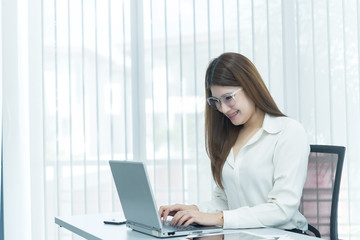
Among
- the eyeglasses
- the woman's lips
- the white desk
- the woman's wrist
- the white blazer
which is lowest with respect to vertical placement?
the white desk

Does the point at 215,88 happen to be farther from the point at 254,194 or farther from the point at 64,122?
the point at 64,122

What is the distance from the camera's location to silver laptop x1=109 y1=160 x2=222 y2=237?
165 centimetres

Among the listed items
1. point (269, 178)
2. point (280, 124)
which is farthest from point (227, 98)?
point (269, 178)

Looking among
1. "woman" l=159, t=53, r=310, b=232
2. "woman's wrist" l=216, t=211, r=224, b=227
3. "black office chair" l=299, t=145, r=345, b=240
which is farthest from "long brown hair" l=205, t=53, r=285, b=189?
"woman's wrist" l=216, t=211, r=224, b=227

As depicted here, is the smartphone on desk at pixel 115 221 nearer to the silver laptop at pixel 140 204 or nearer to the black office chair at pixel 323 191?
the silver laptop at pixel 140 204

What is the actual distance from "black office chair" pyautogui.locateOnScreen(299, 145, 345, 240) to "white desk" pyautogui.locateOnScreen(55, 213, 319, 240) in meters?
0.39

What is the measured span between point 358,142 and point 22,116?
206cm

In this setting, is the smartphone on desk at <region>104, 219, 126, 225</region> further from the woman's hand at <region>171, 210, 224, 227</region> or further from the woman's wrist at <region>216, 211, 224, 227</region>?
the woman's wrist at <region>216, 211, 224, 227</region>

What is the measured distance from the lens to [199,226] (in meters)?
1.77

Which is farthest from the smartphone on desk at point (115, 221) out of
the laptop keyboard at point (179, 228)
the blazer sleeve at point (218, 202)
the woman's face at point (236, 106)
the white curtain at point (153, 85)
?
the white curtain at point (153, 85)

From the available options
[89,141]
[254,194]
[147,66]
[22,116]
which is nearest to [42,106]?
[22,116]

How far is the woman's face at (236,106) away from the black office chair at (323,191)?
0.32 m

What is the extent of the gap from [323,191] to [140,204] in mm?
783

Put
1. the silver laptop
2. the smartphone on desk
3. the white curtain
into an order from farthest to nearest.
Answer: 1. the white curtain
2. the smartphone on desk
3. the silver laptop
